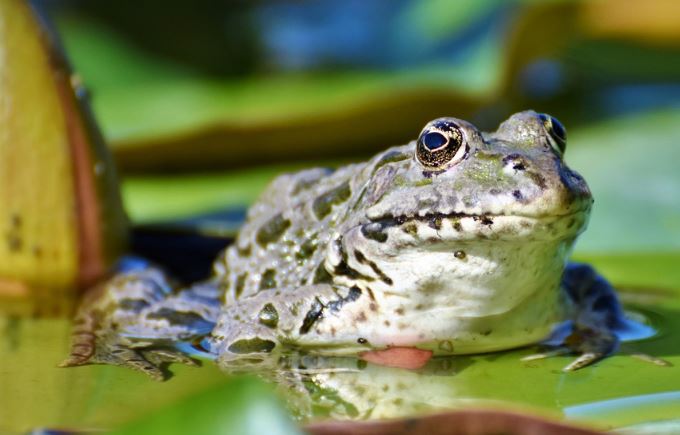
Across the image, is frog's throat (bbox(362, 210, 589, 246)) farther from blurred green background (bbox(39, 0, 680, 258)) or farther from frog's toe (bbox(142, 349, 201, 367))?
blurred green background (bbox(39, 0, 680, 258))

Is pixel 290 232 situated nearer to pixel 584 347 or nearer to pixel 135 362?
pixel 135 362

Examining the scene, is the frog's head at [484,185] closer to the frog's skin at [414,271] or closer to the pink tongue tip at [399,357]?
the frog's skin at [414,271]

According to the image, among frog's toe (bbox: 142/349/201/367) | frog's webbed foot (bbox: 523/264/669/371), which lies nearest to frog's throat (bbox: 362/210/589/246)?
frog's webbed foot (bbox: 523/264/669/371)

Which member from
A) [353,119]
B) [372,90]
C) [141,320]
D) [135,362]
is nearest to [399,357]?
[135,362]

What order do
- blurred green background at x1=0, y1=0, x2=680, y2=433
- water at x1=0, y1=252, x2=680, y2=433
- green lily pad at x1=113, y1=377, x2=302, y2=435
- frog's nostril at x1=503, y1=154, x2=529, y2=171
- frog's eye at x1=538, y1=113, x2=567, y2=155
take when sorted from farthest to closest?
frog's eye at x1=538, y1=113, x2=567, y2=155, frog's nostril at x1=503, y1=154, x2=529, y2=171, blurred green background at x1=0, y1=0, x2=680, y2=433, water at x1=0, y1=252, x2=680, y2=433, green lily pad at x1=113, y1=377, x2=302, y2=435

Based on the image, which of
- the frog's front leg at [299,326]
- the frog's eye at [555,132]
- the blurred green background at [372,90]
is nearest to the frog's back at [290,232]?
the frog's front leg at [299,326]

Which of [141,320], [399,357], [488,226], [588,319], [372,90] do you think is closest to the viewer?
[488,226]

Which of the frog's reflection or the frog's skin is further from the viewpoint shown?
the frog's skin
